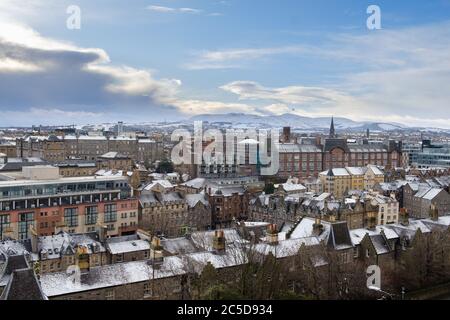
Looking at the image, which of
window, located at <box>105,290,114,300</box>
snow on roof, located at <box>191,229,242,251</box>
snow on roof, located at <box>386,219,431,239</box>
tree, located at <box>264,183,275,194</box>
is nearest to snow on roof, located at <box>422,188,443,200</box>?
tree, located at <box>264,183,275,194</box>

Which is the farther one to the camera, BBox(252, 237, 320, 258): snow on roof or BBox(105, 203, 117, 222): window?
BBox(105, 203, 117, 222): window

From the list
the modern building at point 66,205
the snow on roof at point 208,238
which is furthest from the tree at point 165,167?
the snow on roof at point 208,238

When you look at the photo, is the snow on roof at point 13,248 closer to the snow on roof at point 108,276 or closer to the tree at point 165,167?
the snow on roof at point 108,276

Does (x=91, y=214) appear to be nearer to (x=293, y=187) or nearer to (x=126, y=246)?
(x=126, y=246)

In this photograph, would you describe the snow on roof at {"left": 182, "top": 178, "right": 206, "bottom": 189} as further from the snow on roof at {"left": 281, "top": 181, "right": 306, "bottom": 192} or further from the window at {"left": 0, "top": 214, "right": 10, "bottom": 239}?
the window at {"left": 0, "top": 214, "right": 10, "bottom": 239}

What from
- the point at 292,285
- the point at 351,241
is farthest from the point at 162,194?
the point at 292,285
